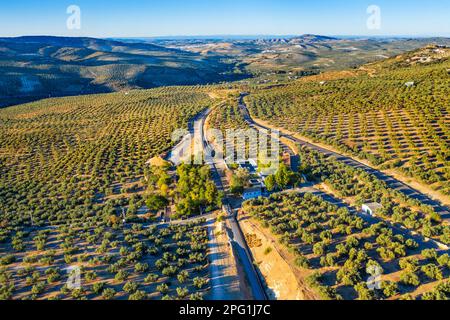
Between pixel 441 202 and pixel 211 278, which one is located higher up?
pixel 441 202

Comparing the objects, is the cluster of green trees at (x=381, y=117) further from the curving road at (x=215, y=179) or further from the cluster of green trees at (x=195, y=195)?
the cluster of green trees at (x=195, y=195)

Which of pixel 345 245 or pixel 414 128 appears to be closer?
pixel 345 245

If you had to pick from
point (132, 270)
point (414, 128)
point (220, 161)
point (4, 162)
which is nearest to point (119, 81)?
point (4, 162)

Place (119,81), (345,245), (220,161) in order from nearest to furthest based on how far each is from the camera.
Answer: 1. (345,245)
2. (220,161)
3. (119,81)

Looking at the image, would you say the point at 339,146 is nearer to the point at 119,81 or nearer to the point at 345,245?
the point at 345,245

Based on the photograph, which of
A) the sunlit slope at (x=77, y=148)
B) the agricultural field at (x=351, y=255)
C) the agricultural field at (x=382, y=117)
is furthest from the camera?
the agricultural field at (x=382, y=117)

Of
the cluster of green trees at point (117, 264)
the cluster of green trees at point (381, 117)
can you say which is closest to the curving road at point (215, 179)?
the cluster of green trees at point (117, 264)

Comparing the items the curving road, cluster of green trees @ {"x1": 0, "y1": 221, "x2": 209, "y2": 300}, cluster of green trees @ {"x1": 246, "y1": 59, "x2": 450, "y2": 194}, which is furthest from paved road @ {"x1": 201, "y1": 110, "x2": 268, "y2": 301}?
cluster of green trees @ {"x1": 246, "y1": 59, "x2": 450, "y2": 194}

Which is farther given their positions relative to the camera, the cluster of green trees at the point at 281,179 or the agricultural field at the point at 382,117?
the agricultural field at the point at 382,117
